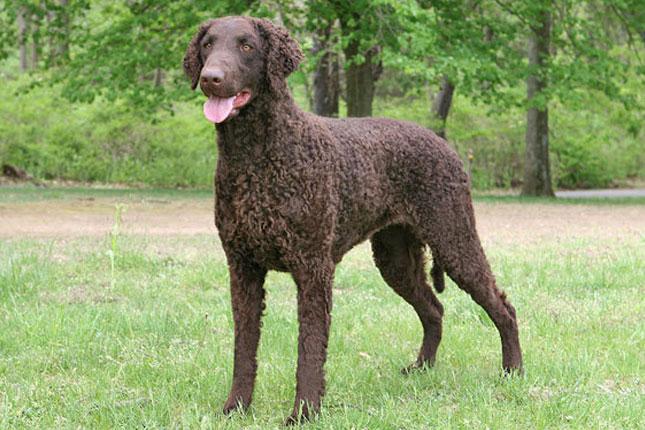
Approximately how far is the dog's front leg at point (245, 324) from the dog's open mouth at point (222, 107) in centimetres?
75

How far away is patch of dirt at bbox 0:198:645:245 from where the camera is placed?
9.51m

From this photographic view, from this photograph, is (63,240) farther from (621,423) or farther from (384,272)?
(621,423)

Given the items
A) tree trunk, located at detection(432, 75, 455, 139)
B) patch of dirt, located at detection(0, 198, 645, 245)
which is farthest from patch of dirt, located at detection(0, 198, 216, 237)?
tree trunk, located at detection(432, 75, 455, 139)

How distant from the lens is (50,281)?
5805 millimetres

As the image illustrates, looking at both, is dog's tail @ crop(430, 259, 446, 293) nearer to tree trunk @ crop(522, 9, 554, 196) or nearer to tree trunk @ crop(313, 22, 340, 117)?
tree trunk @ crop(313, 22, 340, 117)

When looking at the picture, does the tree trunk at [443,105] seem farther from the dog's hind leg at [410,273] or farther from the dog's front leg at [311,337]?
the dog's front leg at [311,337]

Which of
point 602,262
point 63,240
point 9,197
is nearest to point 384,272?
point 602,262

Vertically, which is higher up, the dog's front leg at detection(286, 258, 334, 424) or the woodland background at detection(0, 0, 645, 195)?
the woodland background at detection(0, 0, 645, 195)

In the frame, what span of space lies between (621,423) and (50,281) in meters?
4.40

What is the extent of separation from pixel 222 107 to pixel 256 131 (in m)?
0.26

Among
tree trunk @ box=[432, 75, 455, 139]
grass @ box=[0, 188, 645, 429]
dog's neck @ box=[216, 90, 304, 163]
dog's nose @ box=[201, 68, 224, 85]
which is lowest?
grass @ box=[0, 188, 645, 429]

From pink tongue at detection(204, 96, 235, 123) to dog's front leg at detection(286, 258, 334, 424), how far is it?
78 centimetres

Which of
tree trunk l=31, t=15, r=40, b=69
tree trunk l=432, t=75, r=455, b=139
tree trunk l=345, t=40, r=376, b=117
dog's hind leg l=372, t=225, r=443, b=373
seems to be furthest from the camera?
tree trunk l=432, t=75, r=455, b=139

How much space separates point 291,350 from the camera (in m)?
4.44
